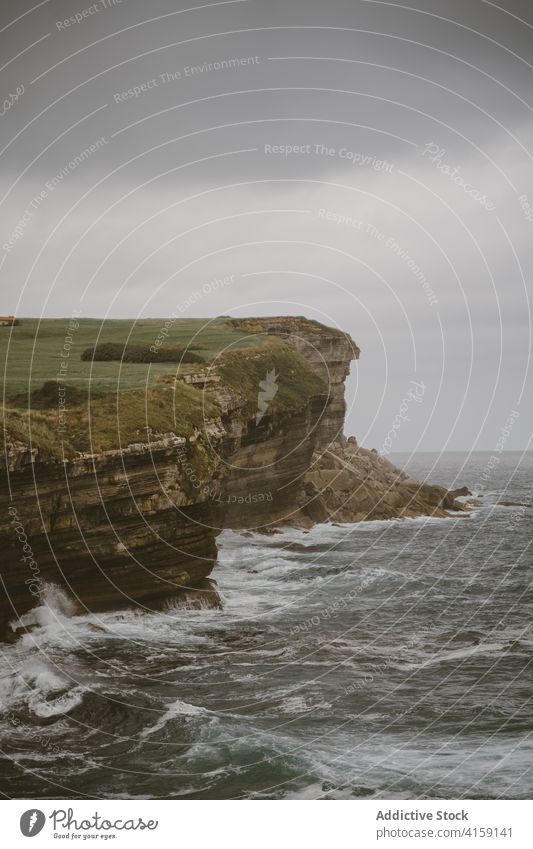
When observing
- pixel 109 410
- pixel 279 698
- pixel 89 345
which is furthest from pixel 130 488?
pixel 89 345

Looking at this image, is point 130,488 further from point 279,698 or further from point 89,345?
point 89,345

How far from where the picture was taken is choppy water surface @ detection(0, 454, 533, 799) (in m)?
18.5

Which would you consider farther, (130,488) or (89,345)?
(89,345)

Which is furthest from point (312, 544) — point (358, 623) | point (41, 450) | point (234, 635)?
point (41, 450)

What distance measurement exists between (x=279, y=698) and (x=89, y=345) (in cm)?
2897

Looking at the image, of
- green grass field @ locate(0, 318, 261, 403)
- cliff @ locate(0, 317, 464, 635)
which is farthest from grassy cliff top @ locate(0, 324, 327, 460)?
green grass field @ locate(0, 318, 261, 403)

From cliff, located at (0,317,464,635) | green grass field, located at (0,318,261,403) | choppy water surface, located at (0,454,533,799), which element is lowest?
choppy water surface, located at (0,454,533,799)

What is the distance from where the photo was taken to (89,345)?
156 ft

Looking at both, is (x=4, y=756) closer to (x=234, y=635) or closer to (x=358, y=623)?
(x=234, y=635)

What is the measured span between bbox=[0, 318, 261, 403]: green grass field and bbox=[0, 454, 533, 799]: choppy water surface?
9.17 meters

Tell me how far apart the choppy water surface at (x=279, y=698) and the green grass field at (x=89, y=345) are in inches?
361

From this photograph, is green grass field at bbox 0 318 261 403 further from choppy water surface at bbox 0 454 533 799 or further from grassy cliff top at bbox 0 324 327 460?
choppy water surface at bbox 0 454 533 799

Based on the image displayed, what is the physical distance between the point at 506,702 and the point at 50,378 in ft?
66.1

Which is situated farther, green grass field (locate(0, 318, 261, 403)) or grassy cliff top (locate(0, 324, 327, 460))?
green grass field (locate(0, 318, 261, 403))
